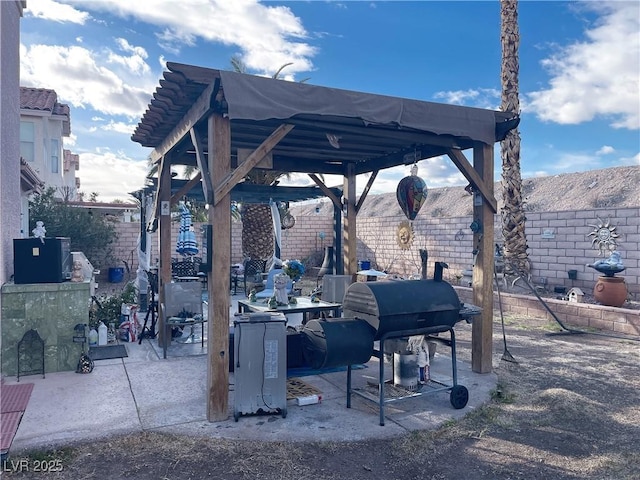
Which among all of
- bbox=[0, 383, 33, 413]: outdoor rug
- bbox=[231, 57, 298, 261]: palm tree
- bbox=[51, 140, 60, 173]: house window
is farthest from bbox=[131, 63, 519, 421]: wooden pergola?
bbox=[51, 140, 60, 173]: house window

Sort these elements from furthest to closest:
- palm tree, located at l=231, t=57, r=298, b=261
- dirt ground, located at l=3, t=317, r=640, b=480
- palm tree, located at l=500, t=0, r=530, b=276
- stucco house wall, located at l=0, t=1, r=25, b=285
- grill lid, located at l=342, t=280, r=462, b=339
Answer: palm tree, located at l=231, t=57, r=298, b=261
palm tree, located at l=500, t=0, r=530, b=276
stucco house wall, located at l=0, t=1, r=25, b=285
grill lid, located at l=342, t=280, r=462, b=339
dirt ground, located at l=3, t=317, r=640, b=480

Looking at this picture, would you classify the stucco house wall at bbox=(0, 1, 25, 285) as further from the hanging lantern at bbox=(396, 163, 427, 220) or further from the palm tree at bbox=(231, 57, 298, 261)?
the palm tree at bbox=(231, 57, 298, 261)

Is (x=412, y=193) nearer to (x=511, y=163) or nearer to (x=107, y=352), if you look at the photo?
(x=107, y=352)

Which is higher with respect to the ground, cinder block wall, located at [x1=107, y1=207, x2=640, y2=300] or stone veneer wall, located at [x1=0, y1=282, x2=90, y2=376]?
cinder block wall, located at [x1=107, y1=207, x2=640, y2=300]

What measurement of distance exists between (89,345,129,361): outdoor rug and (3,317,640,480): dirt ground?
108 inches

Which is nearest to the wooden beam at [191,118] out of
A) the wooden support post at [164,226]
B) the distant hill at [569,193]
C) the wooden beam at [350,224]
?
the wooden support post at [164,226]

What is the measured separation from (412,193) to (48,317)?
4600 millimetres

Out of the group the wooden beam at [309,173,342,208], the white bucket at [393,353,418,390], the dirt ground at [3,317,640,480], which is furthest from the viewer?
the wooden beam at [309,173,342,208]

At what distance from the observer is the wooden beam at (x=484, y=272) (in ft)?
17.9

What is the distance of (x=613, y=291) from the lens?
26.8 ft

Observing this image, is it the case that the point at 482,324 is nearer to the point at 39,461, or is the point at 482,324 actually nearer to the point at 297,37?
the point at 39,461

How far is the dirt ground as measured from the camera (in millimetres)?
3250

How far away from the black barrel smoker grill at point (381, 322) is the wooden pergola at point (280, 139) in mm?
917

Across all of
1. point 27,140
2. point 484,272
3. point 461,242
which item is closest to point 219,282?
point 484,272
